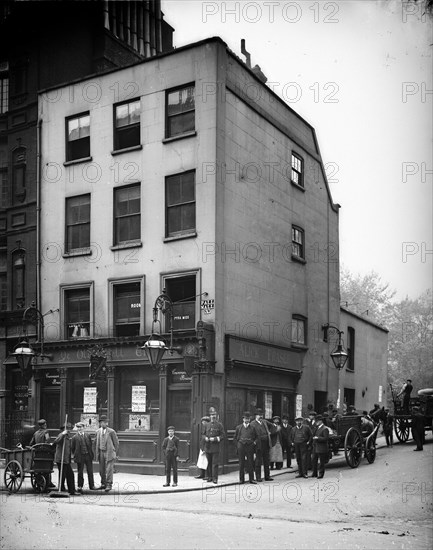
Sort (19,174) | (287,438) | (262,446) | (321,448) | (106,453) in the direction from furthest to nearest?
(19,174)
(287,438)
(262,446)
(321,448)
(106,453)

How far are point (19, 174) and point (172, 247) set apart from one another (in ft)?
22.7

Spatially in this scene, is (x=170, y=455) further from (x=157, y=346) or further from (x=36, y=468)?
(x=36, y=468)

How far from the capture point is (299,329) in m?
26.5

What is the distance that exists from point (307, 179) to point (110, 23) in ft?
30.1

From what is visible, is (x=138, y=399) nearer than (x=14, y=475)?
No

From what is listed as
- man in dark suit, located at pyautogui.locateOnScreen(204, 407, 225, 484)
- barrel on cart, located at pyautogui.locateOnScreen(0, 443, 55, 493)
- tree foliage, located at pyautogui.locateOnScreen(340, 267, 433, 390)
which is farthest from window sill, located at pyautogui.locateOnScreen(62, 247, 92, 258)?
tree foliage, located at pyautogui.locateOnScreen(340, 267, 433, 390)

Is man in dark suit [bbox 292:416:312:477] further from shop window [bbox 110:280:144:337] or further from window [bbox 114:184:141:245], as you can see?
window [bbox 114:184:141:245]

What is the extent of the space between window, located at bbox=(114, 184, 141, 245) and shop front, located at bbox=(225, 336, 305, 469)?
4.61 meters

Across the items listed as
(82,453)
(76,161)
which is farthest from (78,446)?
(76,161)

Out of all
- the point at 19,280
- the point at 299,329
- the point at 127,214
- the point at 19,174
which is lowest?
the point at 299,329

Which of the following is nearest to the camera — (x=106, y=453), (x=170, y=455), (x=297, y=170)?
(x=106, y=453)

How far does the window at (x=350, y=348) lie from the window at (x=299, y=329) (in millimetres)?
1678

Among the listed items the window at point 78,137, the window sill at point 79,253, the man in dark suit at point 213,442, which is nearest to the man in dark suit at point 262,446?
the man in dark suit at point 213,442

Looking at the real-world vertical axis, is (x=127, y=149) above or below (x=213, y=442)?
above
